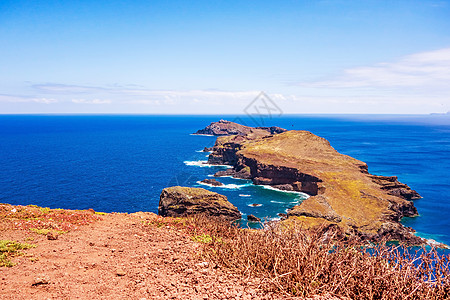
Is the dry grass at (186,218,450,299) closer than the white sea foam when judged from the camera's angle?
Yes

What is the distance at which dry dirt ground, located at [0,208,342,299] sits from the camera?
24.6 feet

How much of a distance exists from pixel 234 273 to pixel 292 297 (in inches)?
81.7

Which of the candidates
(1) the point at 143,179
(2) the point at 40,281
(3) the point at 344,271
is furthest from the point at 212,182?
(3) the point at 344,271

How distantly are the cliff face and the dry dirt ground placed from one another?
71.6ft

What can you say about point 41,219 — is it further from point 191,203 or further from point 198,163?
point 198,163

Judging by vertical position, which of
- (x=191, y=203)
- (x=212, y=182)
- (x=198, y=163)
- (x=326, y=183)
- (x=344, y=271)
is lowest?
(x=212, y=182)

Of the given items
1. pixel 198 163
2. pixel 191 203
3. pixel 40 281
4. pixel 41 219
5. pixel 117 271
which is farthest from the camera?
pixel 198 163

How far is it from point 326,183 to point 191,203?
36.6m

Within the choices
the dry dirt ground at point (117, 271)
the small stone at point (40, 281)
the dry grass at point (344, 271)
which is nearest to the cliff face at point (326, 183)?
the dry dirt ground at point (117, 271)

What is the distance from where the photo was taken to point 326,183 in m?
66.1

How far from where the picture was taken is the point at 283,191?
7550 centimetres

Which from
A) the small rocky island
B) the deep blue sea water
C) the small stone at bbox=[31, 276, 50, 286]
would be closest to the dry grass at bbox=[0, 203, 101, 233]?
the small stone at bbox=[31, 276, 50, 286]

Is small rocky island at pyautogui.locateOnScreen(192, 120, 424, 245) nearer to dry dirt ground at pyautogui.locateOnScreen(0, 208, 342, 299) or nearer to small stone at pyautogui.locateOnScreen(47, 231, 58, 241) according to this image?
dry dirt ground at pyautogui.locateOnScreen(0, 208, 342, 299)

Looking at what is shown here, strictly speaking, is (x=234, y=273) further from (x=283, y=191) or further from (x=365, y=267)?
(x=283, y=191)
